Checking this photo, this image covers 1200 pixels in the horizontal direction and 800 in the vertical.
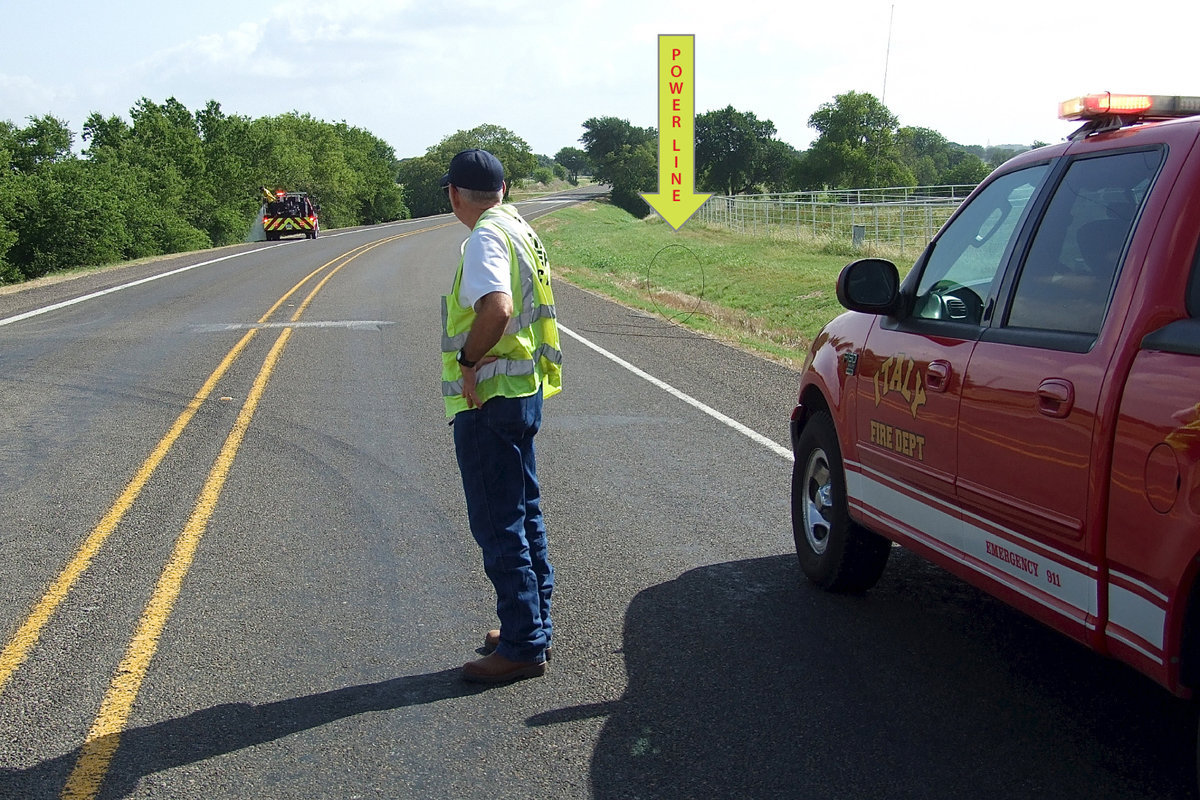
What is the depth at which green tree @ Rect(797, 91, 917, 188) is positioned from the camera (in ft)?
248

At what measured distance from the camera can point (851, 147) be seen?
80.4 meters

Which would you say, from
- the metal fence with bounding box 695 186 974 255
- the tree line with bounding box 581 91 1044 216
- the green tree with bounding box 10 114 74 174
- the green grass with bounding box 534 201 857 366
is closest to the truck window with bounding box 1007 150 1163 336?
the green grass with bounding box 534 201 857 366

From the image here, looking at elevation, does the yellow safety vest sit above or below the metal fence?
above

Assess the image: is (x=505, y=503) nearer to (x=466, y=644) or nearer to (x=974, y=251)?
(x=466, y=644)

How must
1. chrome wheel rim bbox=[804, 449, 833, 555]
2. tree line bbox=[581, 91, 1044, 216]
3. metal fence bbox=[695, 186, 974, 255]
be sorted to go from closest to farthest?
chrome wheel rim bbox=[804, 449, 833, 555] < metal fence bbox=[695, 186, 974, 255] < tree line bbox=[581, 91, 1044, 216]

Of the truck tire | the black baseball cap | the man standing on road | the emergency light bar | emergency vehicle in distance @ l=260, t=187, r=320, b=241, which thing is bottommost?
emergency vehicle in distance @ l=260, t=187, r=320, b=241

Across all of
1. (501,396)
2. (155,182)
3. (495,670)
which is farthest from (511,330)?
(155,182)

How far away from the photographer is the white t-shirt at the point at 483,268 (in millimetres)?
4137

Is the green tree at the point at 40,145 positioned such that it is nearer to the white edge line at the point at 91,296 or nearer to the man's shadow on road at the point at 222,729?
the white edge line at the point at 91,296

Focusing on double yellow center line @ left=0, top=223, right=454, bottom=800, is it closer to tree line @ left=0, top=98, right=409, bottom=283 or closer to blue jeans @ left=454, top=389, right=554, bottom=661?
blue jeans @ left=454, top=389, right=554, bottom=661

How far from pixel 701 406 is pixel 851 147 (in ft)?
242

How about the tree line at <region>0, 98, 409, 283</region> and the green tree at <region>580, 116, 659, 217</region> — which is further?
the green tree at <region>580, 116, 659, 217</region>

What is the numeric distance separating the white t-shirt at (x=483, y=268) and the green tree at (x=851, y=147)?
72.8 m

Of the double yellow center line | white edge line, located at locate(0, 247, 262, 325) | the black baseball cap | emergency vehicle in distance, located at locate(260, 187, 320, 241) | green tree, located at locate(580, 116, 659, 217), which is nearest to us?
the double yellow center line
